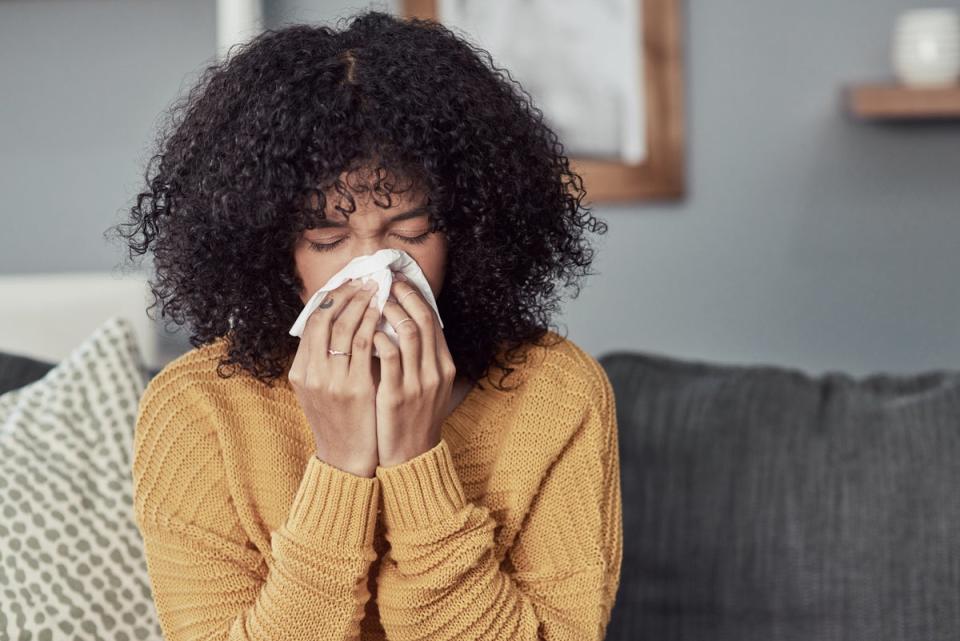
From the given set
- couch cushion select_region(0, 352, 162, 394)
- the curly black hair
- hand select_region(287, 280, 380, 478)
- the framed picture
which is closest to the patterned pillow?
couch cushion select_region(0, 352, 162, 394)

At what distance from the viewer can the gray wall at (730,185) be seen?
2146mm

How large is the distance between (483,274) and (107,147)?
133cm

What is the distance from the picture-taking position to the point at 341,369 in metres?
1.00

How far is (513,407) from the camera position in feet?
3.91

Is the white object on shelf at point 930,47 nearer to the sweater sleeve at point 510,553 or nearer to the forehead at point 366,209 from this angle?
the sweater sleeve at point 510,553

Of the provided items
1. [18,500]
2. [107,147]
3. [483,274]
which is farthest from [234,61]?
[107,147]

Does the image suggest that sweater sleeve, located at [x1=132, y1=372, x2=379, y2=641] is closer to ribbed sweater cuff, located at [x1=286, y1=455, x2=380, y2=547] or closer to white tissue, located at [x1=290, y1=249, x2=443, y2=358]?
ribbed sweater cuff, located at [x1=286, y1=455, x2=380, y2=547]

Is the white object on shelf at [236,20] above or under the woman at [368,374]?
above

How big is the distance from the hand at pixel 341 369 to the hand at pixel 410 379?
0.01 meters

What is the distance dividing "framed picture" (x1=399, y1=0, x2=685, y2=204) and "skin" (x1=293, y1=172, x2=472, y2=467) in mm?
1230

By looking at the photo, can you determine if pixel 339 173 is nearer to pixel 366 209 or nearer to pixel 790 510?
pixel 366 209

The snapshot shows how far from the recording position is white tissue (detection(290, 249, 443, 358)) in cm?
97

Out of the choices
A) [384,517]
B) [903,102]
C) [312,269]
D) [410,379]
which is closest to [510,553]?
[384,517]

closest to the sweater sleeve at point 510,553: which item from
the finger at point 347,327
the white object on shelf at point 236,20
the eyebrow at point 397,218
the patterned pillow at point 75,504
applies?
the finger at point 347,327
